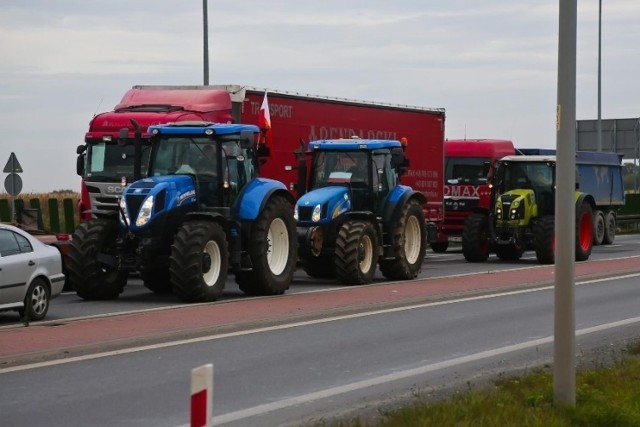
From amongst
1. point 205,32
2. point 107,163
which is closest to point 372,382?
point 107,163

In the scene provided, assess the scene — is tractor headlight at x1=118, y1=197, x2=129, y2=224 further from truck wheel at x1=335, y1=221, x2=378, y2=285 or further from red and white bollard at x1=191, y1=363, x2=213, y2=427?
red and white bollard at x1=191, y1=363, x2=213, y2=427

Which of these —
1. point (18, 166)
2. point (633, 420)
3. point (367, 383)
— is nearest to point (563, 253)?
point (633, 420)

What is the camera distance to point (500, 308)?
69.9 feet

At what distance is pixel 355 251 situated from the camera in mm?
24812

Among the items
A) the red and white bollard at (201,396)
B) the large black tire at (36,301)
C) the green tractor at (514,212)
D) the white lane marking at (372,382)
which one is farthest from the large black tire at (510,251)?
the red and white bollard at (201,396)

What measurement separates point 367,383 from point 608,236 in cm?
3179

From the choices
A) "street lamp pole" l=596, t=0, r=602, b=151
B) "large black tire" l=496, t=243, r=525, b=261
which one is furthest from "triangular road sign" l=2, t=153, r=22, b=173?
"street lamp pole" l=596, t=0, r=602, b=151

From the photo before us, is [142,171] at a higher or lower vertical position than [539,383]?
higher

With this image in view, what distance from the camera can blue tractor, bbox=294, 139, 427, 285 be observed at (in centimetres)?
2508

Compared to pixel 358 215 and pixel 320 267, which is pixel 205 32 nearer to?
pixel 320 267

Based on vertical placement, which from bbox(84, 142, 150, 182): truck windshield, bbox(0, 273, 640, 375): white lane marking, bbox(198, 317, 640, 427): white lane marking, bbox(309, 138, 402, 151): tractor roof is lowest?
bbox(198, 317, 640, 427): white lane marking

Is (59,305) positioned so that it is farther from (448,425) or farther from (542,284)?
(448,425)

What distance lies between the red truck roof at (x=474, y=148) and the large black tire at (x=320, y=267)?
40.4ft

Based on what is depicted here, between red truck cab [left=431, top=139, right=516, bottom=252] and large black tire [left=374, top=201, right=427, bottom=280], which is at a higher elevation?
red truck cab [left=431, top=139, right=516, bottom=252]
